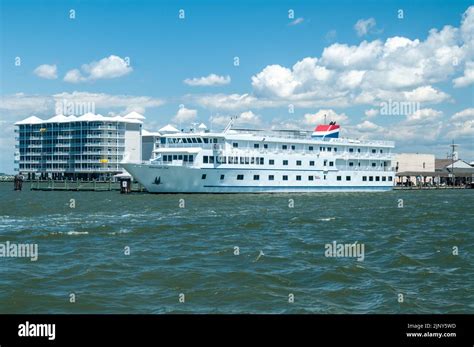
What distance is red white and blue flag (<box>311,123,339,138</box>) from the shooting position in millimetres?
79375

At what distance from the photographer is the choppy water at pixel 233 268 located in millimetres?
14141

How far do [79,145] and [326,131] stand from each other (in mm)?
87668

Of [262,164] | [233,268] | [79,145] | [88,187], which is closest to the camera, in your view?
[233,268]

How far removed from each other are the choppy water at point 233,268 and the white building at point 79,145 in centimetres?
11461

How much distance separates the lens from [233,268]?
1836 centimetres

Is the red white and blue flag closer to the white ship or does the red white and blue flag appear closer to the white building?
the white ship

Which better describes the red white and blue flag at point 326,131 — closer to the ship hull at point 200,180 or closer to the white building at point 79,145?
the ship hull at point 200,180

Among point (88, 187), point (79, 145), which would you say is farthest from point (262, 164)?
point (79, 145)

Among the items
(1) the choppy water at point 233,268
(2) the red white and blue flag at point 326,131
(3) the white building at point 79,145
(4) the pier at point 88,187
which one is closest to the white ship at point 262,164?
(2) the red white and blue flag at point 326,131

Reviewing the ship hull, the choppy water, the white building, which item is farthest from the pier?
the choppy water

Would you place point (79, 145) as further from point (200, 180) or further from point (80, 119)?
point (200, 180)

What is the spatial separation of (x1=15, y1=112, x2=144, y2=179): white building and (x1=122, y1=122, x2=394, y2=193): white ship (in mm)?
74084
